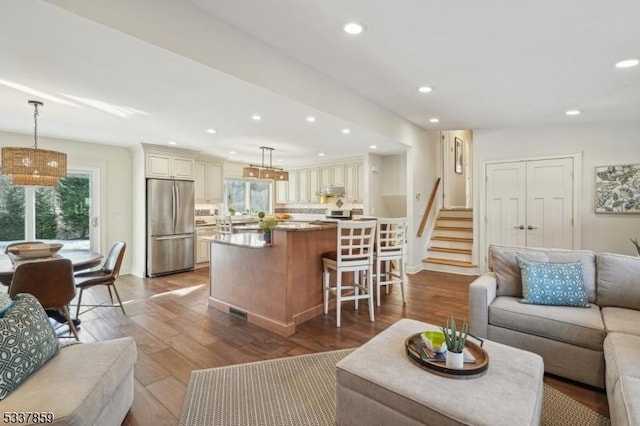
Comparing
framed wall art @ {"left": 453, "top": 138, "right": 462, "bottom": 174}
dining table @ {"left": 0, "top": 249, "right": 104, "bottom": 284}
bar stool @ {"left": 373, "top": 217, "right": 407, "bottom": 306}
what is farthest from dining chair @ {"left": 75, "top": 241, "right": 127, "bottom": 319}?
framed wall art @ {"left": 453, "top": 138, "right": 462, "bottom": 174}

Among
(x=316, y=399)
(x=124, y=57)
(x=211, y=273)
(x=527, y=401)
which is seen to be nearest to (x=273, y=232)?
(x=211, y=273)

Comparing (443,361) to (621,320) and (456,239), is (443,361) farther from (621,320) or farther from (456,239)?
(456,239)

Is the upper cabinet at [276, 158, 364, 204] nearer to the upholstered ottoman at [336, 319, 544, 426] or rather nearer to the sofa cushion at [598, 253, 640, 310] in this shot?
the sofa cushion at [598, 253, 640, 310]

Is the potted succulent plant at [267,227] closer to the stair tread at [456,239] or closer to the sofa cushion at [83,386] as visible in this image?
the sofa cushion at [83,386]

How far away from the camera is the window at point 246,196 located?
306 inches

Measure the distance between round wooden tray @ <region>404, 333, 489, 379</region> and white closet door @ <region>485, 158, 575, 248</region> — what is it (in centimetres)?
444

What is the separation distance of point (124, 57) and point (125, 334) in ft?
8.58

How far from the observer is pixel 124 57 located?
7.50 feet

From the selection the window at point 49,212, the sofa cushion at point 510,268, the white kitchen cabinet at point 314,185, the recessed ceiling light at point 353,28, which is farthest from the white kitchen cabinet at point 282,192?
the sofa cushion at point 510,268

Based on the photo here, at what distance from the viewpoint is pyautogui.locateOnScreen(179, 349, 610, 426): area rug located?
1839mm

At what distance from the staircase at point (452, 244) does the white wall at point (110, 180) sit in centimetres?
608

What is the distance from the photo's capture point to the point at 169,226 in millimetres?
5910

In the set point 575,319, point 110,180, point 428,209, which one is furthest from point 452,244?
point 110,180

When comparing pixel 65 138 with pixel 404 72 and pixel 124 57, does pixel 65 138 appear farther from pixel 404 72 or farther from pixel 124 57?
pixel 404 72
